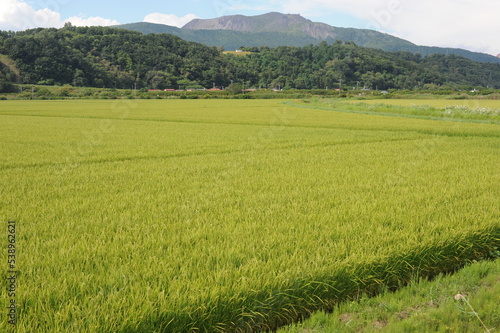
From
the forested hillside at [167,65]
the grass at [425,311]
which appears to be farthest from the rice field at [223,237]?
the forested hillside at [167,65]

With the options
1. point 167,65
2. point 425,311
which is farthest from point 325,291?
point 167,65

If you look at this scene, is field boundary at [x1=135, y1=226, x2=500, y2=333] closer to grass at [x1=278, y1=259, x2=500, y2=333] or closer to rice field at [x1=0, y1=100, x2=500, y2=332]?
rice field at [x1=0, y1=100, x2=500, y2=332]

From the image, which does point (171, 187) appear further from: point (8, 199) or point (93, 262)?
point (93, 262)

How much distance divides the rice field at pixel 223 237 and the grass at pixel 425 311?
175 millimetres

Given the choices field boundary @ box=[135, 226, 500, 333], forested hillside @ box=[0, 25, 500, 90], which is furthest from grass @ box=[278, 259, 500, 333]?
forested hillside @ box=[0, 25, 500, 90]

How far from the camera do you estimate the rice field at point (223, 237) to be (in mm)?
2871

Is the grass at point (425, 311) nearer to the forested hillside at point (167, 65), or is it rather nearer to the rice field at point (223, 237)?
the rice field at point (223, 237)

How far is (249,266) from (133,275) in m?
1.01

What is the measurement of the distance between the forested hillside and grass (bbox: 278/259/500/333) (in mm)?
105616

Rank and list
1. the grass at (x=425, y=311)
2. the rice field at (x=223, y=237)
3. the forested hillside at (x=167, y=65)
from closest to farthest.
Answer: the rice field at (x=223, y=237)
the grass at (x=425, y=311)
the forested hillside at (x=167, y=65)

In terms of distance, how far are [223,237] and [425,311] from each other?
2118 millimetres

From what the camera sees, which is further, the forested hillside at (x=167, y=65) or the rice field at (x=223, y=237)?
the forested hillside at (x=167, y=65)

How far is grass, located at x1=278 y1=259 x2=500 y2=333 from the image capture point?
3.01 meters

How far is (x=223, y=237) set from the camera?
4.24m
